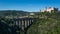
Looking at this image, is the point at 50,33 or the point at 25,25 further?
the point at 25,25

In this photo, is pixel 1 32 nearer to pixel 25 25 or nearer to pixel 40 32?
pixel 40 32

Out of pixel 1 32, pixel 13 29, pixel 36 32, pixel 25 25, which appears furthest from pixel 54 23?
pixel 25 25

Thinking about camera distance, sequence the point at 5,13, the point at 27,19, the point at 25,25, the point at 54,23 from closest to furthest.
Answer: the point at 54,23 < the point at 25,25 < the point at 27,19 < the point at 5,13

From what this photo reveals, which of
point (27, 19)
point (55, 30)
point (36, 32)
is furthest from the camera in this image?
point (27, 19)

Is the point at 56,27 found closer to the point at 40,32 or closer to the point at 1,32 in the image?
the point at 40,32

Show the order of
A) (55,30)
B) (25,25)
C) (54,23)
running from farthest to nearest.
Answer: (25,25)
(54,23)
(55,30)

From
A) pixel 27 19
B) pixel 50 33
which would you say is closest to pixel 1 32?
pixel 50 33

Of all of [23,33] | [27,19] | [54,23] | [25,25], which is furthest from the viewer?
[27,19]

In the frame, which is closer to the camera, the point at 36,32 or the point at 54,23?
the point at 54,23
